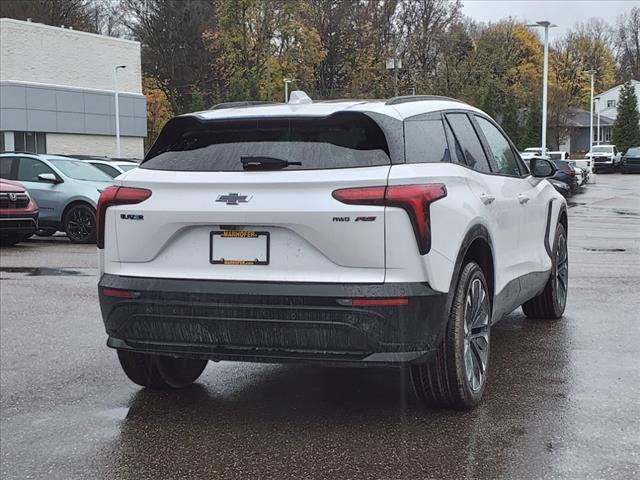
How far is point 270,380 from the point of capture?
5.46 metres

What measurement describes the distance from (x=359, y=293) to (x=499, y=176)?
1.99 metres

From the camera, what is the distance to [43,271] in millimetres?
11266

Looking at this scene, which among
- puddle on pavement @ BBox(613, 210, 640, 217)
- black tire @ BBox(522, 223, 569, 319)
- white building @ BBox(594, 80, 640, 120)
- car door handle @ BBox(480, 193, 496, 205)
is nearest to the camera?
car door handle @ BBox(480, 193, 496, 205)

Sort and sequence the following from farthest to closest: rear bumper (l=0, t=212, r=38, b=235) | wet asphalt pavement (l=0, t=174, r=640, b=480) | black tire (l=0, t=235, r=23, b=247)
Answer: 1. black tire (l=0, t=235, r=23, b=247)
2. rear bumper (l=0, t=212, r=38, b=235)
3. wet asphalt pavement (l=0, t=174, r=640, b=480)

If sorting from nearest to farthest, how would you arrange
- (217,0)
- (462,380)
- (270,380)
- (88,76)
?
1. (462,380)
2. (270,380)
3. (88,76)
4. (217,0)

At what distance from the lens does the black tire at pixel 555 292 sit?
7.04m

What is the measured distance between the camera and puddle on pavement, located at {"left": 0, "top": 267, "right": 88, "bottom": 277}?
35.5ft

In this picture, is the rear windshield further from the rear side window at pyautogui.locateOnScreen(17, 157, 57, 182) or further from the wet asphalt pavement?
the rear side window at pyautogui.locateOnScreen(17, 157, 57, 182)

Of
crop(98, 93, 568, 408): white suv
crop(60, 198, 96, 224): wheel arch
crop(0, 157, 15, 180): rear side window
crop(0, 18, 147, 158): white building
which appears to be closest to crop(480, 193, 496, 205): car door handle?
crop(98, 93, 568, 408): white suv

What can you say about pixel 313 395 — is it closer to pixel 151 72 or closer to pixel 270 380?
pixel 270 380

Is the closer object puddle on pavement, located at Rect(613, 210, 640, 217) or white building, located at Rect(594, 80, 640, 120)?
puddle on pavement, located at Rect(613, 210, 640, 217)

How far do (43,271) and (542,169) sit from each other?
287 inches

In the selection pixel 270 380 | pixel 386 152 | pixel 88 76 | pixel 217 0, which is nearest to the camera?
pixel 386 152

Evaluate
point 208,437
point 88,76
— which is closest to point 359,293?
point 208,437
